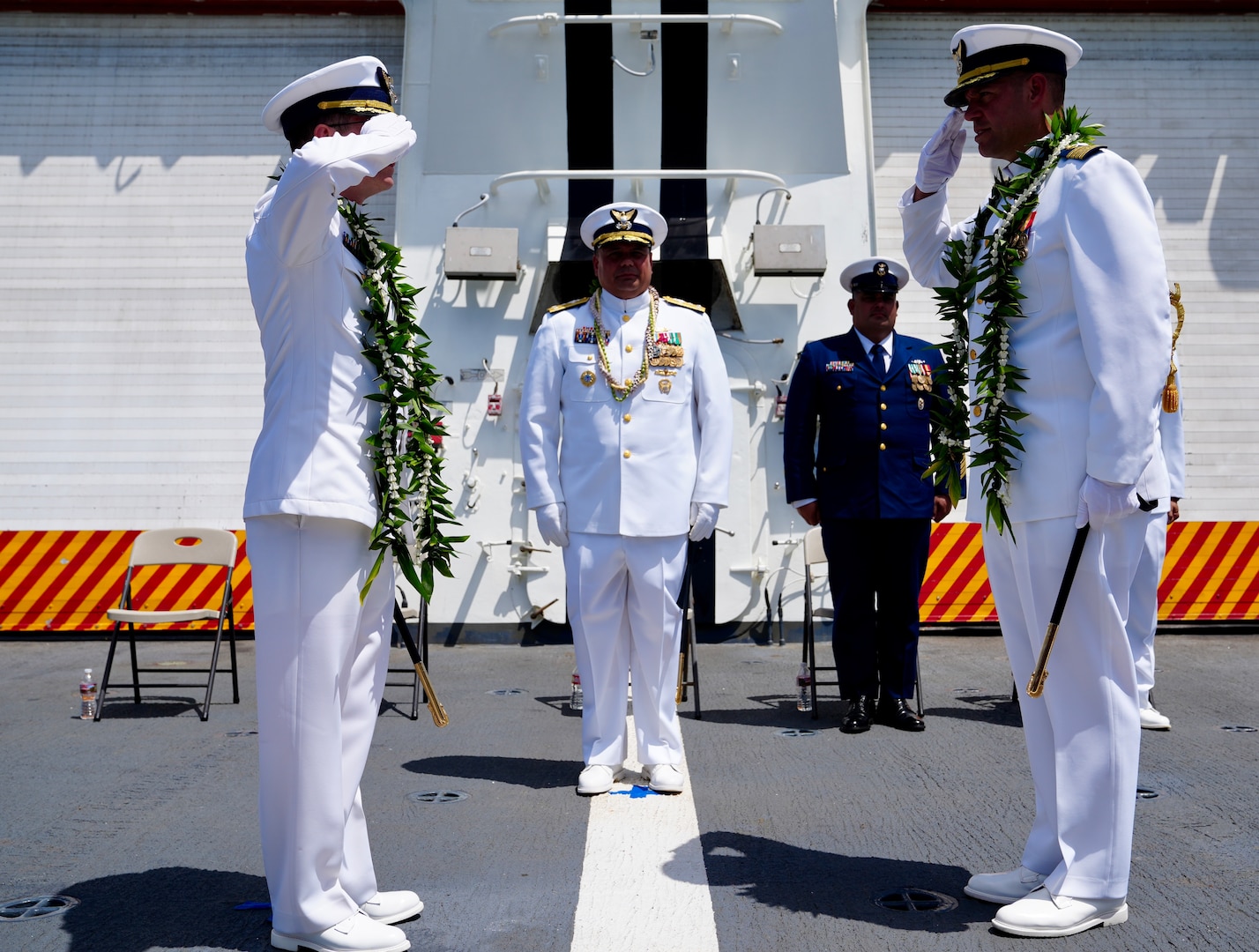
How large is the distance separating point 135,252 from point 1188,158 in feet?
28.6

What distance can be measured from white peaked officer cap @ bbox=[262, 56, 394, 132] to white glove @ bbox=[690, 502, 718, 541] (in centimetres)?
216

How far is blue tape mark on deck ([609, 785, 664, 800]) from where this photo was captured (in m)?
4.12

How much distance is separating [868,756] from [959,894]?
1.71 m

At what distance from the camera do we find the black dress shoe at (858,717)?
5242mm

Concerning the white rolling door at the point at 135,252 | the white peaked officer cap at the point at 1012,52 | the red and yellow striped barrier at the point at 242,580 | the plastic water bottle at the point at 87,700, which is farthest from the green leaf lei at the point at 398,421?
the white rolling door at the point at 135,252

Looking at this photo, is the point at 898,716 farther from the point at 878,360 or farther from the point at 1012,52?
the point at 1012,52

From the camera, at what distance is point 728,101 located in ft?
27.8

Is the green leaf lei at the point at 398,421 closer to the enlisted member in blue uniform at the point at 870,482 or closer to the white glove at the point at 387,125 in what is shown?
the white glove at the point at 387,125

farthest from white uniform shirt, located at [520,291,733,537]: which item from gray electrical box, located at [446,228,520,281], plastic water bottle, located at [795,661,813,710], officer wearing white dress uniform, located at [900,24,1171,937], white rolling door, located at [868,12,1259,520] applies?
white rolling door, located at [868,12,1259,520]

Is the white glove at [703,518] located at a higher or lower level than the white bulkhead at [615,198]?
lower

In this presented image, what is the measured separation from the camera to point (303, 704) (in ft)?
8.51

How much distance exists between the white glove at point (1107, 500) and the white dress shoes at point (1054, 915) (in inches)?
35.0

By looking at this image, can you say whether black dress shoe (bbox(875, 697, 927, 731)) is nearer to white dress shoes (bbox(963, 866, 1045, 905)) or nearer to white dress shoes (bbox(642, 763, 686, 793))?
white dress shoes (bbox(642, 763, 686, 793))

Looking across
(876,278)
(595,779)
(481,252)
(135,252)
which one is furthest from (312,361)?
(135,252)
